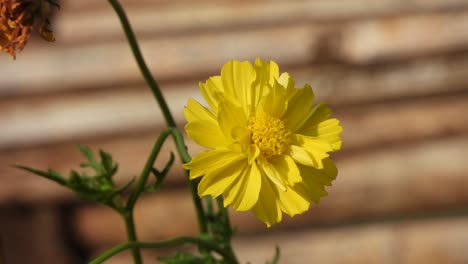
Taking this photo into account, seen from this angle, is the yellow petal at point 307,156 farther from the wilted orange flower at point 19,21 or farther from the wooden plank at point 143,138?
the wooden plank at point 143,138

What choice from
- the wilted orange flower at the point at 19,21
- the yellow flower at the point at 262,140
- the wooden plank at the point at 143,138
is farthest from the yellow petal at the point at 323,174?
the wooden plank at the point at 143,138

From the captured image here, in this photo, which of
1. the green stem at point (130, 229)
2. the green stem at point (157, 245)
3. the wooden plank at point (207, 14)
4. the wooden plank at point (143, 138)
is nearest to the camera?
the green stem at point (157, 245)

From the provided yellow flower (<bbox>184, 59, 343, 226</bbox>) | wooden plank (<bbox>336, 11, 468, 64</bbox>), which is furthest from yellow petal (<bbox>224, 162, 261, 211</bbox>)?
wooden plank (<bbox>336, 11, 468, 64</bbox>)

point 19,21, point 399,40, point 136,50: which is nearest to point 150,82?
point 136,50

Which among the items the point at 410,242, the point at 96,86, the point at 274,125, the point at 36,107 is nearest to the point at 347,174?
the point at 410,242

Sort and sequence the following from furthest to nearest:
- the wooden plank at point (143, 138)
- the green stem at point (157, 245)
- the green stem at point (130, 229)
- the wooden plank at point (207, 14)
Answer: the wooden plank at point (207, 14) < the wooden plank at point (143, 138) < the green stem at point (130, 229) < the green stem at point (157, 245)

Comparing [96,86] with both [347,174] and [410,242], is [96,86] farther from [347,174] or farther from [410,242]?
[410,242]

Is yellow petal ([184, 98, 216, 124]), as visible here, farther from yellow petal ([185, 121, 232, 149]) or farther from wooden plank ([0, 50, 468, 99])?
wooden plank ([0, 50, 468, 99])
